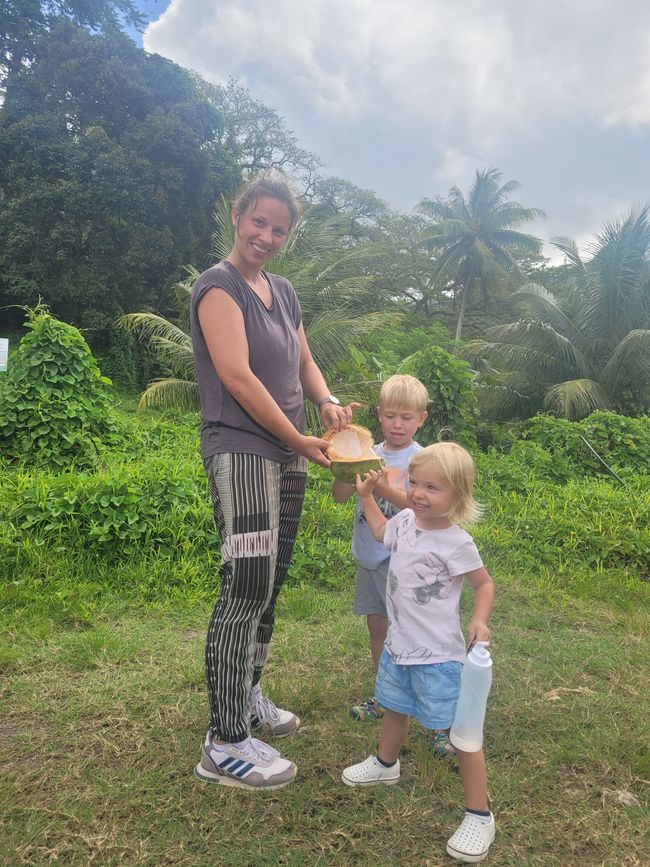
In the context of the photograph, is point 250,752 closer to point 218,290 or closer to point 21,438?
point 218,290

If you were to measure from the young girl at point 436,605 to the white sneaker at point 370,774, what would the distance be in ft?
0.83

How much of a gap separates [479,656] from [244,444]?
950 millimetres

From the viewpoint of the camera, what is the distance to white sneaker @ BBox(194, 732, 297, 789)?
2176 millimetres

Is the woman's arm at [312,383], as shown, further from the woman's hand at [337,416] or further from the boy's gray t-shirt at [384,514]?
the boy's gray t-shirt at [384,514]

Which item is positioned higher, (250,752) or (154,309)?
(154,309)

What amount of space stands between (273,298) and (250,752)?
1.55 meters

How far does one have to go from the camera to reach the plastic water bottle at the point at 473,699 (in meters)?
1.82

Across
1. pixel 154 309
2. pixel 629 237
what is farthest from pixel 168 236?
pixel 629 237

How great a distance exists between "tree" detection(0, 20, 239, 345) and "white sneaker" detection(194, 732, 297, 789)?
17.0 meters

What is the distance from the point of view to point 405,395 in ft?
8.27

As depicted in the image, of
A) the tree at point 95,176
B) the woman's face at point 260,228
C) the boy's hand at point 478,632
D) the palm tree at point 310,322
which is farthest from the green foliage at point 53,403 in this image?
the tree at point 95,176

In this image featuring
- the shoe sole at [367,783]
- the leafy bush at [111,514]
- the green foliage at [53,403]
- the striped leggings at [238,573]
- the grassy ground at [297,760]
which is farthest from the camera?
the green foliage at [53,403]

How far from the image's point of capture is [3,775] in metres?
2.23

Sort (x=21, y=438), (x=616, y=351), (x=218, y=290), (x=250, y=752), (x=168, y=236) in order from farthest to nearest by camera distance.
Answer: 1. (x=168, y=236)
2. (x=616, y=351)
3. (x=21, y=438)
4. (x=250, y=752)
5. (x=218, y=290)
